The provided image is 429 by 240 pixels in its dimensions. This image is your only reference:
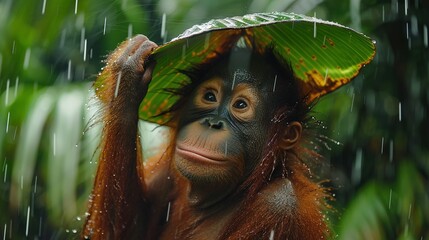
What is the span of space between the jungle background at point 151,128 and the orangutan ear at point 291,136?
1022 millimetres

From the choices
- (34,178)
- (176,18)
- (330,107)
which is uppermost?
(176,18)

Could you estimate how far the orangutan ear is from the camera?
2.63 meters

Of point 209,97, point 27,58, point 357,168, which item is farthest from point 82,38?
point 209,97

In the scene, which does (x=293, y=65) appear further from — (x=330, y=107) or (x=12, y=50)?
(x=12, y=50)

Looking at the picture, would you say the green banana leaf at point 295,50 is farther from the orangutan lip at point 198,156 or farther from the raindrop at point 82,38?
the raindrop at point 82,38

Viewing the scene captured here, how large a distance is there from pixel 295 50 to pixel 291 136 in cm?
30

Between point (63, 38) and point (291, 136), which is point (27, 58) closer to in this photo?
point (63, 38)

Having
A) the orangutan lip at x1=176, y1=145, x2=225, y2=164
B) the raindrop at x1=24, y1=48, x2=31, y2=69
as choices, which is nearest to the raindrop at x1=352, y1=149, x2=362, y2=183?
the orangutan lip at x1=176, y1=145, x2=225, y2=164

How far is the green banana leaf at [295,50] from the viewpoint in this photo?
8.02ft

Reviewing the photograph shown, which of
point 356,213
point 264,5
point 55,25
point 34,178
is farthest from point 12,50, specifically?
point 356,213

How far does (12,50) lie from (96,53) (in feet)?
1.56

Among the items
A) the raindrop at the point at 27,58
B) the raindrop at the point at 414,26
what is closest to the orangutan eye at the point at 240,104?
the raindrop at the point at 414,26

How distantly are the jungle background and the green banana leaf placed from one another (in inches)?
39.0

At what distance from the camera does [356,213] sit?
378cm
